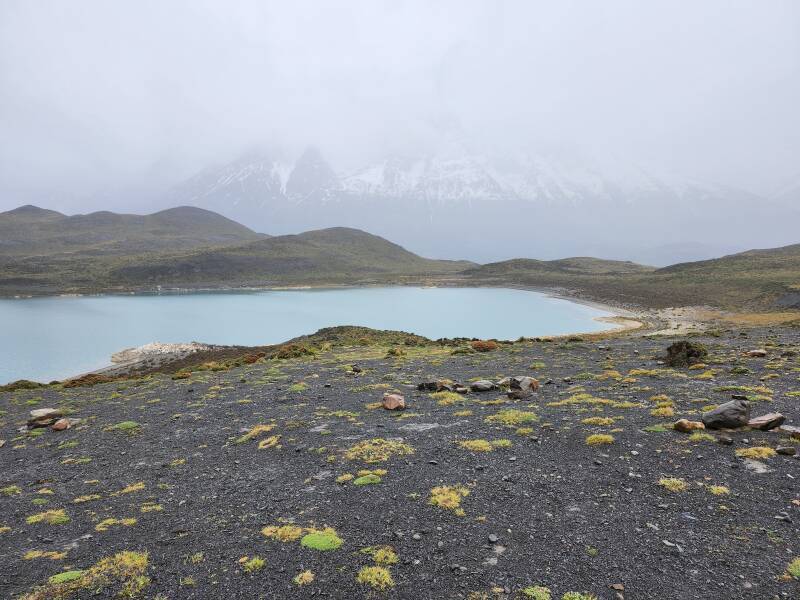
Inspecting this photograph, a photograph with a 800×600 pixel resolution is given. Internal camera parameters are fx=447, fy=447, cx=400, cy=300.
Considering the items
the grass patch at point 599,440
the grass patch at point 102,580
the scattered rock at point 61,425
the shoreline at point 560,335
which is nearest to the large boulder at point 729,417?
the grass patch at point 599,440

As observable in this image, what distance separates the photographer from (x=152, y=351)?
58344 mm

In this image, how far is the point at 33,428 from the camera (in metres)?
19.8

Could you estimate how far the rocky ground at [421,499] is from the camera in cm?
783

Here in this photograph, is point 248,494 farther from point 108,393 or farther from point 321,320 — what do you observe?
point 321,320

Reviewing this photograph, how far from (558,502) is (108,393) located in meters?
27.6

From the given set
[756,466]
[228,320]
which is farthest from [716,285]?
[756,466]

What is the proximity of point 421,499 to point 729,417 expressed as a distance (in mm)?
9321

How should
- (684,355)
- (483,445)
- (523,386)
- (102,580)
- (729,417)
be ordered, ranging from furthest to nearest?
(684,355) → (523,386) → (483,445) → (729,417) → (102,580)

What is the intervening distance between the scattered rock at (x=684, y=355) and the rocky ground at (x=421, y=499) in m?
2.89

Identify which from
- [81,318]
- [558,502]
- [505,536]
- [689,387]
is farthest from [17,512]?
[81,318]

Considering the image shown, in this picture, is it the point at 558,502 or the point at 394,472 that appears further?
the point at 394,472

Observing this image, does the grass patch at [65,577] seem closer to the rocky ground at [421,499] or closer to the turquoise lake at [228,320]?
the rocky ground at [421,499]

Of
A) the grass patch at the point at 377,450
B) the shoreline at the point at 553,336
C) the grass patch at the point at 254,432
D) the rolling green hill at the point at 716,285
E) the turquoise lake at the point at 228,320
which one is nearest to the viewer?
the grass patch at the point at 377,450

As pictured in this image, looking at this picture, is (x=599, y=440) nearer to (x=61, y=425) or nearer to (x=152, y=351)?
(x=61, y=425)
